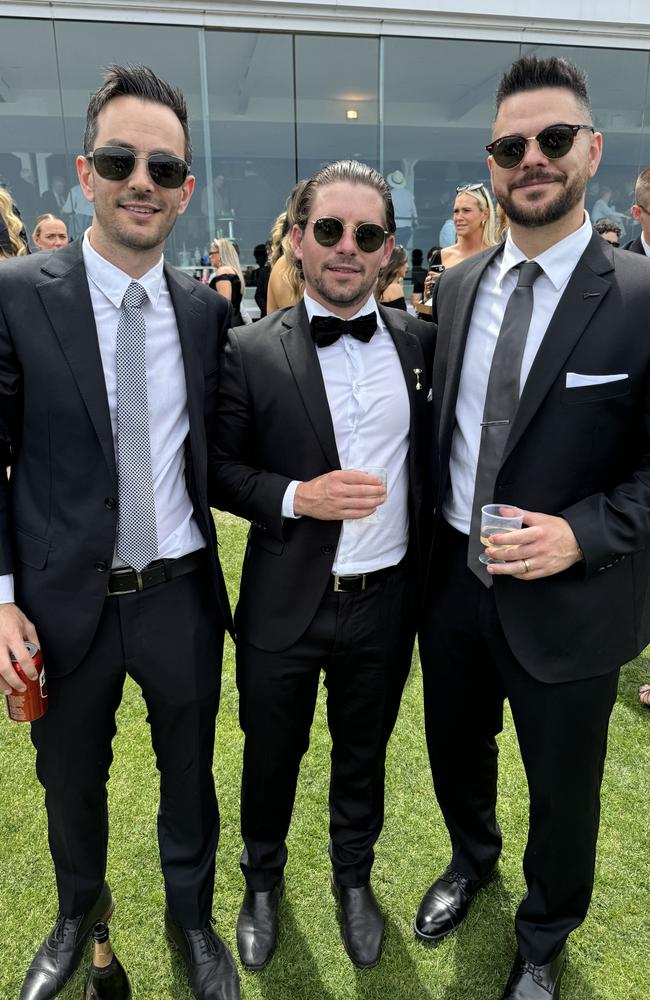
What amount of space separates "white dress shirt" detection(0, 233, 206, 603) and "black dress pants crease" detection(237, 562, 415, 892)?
53cm

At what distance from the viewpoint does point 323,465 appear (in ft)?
7.84

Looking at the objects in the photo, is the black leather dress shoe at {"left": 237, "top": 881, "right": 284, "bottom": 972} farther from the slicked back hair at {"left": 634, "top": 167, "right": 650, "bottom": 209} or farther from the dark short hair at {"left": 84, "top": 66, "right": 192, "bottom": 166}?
the slicked back hair at {"left": 634, "top": 167, "right": 650, "bottom": 209}

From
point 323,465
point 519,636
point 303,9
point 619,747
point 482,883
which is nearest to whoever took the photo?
point 519,636

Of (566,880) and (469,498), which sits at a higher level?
(469,498)

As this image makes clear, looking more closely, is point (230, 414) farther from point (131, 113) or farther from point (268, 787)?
point (268, 787)

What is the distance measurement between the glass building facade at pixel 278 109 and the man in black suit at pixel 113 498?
1133 centimetres

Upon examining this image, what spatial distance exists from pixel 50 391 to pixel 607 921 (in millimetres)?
2734

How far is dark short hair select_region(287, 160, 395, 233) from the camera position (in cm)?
241

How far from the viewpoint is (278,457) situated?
8.02 feet

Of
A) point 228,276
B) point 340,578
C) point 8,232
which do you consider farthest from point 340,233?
point 228,276

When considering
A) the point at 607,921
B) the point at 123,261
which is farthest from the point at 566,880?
the point at 123,261

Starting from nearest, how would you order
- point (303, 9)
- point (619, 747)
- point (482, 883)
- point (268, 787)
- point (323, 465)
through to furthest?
point (323, 465) < point (268, 787) < point (482, 883) < point (619, 747) < point (303, 9)

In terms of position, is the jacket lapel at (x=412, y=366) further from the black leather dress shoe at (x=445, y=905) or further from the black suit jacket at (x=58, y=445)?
the black leather dress shoe at (x=445, y=905)

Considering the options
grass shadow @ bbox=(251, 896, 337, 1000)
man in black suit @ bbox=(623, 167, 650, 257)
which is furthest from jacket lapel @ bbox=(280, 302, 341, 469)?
man in black suit @ bbox=(623, 167, 650, 257)
